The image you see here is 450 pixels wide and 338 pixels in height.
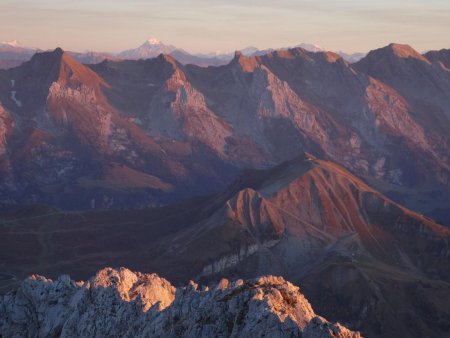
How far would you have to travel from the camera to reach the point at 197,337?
78625mm

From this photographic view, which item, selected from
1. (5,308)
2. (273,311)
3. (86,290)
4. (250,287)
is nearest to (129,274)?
Result: (86,290)

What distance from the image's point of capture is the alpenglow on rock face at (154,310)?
246 ft

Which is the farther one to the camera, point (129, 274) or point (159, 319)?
point (129, 274)

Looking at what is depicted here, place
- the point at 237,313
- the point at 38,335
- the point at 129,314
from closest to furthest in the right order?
1. the point at 237,313
2. the point at 129,314
3. the point at 38,335

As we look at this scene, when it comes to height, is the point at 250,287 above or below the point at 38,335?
above

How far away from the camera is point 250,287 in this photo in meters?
82.0

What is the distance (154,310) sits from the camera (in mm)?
89812

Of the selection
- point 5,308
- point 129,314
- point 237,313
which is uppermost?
point 237,313

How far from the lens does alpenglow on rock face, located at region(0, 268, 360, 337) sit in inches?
2953

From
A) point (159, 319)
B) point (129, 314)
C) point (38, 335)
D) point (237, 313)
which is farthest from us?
point (38, 335)

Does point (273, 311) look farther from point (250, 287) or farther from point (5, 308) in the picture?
point (5, 308)

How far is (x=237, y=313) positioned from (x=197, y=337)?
13.3 ft

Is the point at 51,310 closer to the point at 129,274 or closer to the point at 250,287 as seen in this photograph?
the point at 129,274

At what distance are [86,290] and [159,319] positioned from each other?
14098mm
